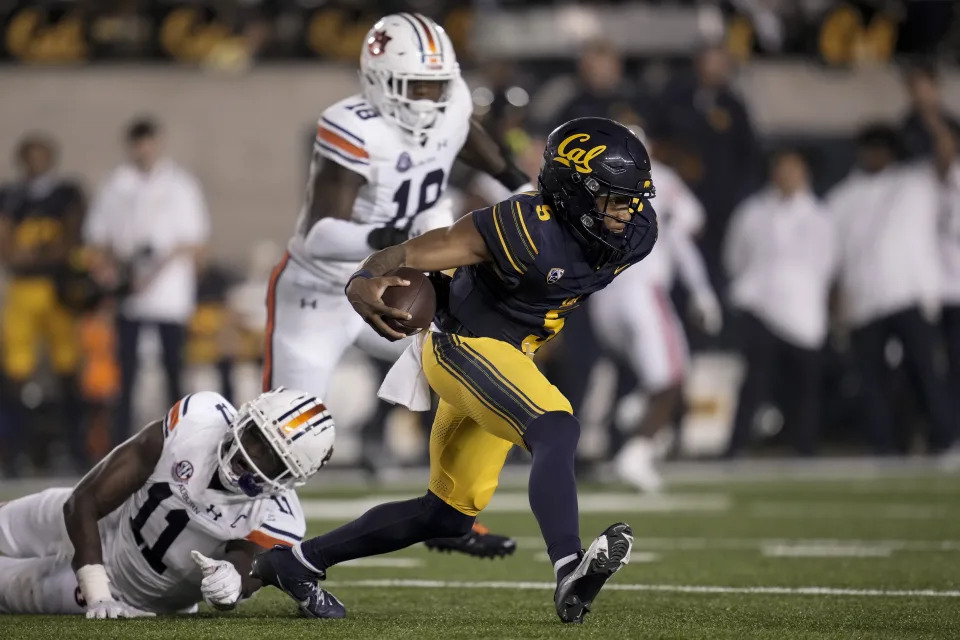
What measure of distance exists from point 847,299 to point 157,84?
599 centimetres

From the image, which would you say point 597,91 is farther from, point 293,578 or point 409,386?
point 293,578

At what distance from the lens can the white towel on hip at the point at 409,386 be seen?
14.0 ft

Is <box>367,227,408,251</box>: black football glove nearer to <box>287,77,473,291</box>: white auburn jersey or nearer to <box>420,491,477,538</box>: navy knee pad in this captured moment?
<box>287,77,473,291</box>: white auburn jersey

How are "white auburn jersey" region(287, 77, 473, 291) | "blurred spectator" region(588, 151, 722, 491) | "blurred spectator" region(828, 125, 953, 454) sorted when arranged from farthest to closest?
"blurred spectator" region(828, 125, 953, 454) → "blurred spectator" region(588, 151, 722, 491) → "white auburn jersey" region(287, 77, 473, 291)

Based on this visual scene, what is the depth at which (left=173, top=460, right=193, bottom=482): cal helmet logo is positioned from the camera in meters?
4.36

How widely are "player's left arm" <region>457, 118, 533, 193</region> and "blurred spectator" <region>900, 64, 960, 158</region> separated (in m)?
4.87

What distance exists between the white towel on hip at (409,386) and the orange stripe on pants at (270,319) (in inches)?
57.3

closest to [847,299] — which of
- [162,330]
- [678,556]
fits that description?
[162,330]

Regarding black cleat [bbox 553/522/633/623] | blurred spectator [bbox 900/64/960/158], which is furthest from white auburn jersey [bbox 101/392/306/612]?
blurred spectator [bbox 900/64/960/158]

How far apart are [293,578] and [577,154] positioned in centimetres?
128

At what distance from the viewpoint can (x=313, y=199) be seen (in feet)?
18.5

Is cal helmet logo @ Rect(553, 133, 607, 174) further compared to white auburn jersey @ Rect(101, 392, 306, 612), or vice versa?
white auburn jersey @ Rect(101, 392, 306, 612)

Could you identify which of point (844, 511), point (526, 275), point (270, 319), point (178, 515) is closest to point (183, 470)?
point (178, 515)

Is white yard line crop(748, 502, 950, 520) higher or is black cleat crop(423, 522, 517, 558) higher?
black cleat crop(423, 522, 517, 558)
